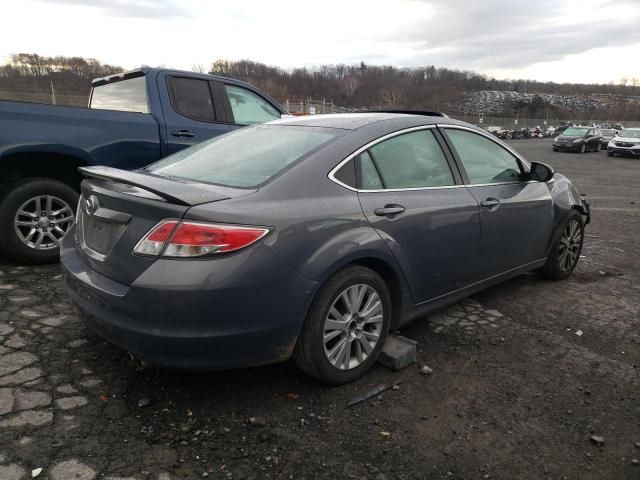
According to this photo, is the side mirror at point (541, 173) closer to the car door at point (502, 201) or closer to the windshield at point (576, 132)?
the car door at point (502, 201)

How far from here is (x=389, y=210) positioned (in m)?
2.92

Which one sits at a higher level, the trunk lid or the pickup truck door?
the pickup truck door

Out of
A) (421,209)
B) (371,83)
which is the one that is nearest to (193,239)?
(421,209)

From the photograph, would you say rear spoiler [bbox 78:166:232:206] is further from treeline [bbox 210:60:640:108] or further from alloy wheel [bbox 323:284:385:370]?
treeline [bbox 210:60:640:108]

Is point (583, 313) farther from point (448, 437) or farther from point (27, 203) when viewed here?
point (27, 203)

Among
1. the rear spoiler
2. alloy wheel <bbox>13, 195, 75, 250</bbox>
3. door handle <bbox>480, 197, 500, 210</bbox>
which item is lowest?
alloy wheel <bbox>13, 195, 75, 250</bbox>

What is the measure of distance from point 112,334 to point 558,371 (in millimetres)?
2675

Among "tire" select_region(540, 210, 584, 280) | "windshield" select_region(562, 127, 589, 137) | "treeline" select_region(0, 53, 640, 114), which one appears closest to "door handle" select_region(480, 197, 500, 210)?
"tire" select_region(540, 210, 584, 280)

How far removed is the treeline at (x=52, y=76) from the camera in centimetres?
634

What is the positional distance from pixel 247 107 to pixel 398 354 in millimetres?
3934

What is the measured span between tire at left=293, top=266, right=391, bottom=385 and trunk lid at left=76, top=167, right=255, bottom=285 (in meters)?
0.71

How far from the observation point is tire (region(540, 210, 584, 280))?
464cm

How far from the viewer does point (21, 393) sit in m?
2.61

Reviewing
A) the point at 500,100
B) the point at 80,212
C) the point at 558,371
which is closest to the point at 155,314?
the point at 80,212
